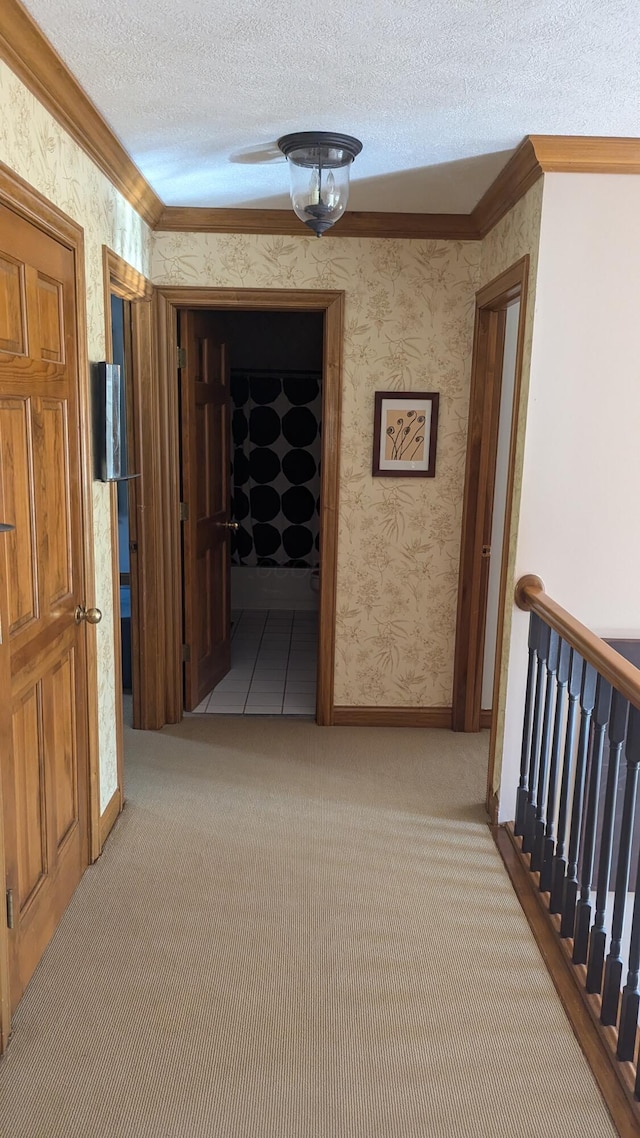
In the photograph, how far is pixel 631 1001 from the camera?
187 cm

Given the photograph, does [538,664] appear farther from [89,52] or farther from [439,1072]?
[89,52]

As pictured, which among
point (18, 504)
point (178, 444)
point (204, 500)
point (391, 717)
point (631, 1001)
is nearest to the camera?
point (631, 1001)

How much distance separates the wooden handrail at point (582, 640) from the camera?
191 cm

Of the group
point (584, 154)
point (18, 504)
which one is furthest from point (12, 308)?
point (584, 154)

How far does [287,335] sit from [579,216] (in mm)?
3810

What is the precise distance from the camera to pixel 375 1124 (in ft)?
5.88

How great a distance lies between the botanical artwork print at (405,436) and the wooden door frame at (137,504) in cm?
110

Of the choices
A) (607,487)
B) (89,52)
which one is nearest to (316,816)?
(607,487)

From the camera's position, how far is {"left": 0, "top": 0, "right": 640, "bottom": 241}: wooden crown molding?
1967 millimetres

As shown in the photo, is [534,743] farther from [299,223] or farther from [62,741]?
[299,223]

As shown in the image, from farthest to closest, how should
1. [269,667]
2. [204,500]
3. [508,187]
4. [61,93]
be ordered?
[269,667] → [204,500] → [508,187] → [61,93]

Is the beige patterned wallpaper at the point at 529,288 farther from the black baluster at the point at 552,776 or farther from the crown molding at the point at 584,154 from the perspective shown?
the black baluster at the point at 552,776

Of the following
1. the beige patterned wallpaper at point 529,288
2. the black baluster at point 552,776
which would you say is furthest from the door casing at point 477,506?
the black baluster at point 552,776

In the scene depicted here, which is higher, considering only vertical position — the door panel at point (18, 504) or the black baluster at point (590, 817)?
the door panel at point (18, 504)
